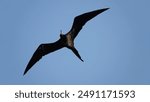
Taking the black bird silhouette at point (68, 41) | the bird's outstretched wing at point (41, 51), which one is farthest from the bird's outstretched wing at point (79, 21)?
the bird's outstretched wing at point (41, 51)

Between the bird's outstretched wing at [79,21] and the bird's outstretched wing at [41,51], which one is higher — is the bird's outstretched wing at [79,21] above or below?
above

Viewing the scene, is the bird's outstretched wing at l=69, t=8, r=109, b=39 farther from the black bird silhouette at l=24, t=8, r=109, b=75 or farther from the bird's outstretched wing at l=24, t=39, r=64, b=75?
the bird's outstretched wing at l=24, t=39, r=64, b=75

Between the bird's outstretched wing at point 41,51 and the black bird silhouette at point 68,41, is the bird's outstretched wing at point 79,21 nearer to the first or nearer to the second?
the black bird silhouette at point 68,41

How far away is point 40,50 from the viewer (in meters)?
15.0

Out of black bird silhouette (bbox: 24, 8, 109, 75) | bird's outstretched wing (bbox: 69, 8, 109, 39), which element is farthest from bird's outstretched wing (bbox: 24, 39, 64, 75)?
bird's outstretched wing (bbox: 69, 8, 109, 39)

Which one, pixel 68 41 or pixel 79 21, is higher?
pixel 79 21

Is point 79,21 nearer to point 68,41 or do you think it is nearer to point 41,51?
point 68,41

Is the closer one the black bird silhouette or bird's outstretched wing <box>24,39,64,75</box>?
the black bird silhouette

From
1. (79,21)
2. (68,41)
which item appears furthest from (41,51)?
(79,21)

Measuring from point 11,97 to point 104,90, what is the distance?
1.88 m

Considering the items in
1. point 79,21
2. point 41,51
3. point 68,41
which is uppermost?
point 79,21

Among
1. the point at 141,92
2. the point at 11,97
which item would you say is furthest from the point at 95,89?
the point at 11,97

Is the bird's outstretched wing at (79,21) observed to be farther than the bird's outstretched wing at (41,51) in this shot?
No

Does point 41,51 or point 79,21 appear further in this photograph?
point 41,51
